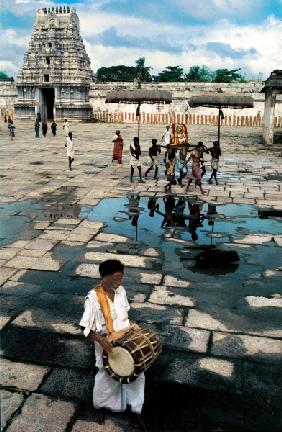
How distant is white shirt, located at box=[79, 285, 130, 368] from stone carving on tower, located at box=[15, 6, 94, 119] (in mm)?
33849

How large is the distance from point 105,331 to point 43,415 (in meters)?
0.89

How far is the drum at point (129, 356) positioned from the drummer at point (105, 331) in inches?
3.3

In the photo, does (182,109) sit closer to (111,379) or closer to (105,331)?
(105,331)

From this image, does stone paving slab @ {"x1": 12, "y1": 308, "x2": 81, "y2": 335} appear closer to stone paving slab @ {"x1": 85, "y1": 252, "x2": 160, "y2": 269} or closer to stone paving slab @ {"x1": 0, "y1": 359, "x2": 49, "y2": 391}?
stone paving slab @ {"x1": 0, "y1": 359, "x2": 49, "y2": 391}

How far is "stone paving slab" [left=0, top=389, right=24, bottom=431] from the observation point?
350cm

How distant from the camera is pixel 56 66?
3534 centimetres

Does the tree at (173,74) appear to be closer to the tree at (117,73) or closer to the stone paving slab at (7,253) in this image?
the tree at (117,73)

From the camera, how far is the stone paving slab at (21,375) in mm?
3916

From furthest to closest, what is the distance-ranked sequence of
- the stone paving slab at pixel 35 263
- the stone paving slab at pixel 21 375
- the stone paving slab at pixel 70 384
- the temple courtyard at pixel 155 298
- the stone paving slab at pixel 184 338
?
the stone paving slab at pixel 35 263
the stone paving slab at pixel 184 338
the stone paving slab at pixel 21 375
the stone paving slab at pixel 70 384
the temple courtyard at pixel 155 298

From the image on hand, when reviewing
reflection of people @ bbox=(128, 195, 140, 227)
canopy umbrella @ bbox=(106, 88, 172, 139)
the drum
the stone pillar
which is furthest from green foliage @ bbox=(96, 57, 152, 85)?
the drum

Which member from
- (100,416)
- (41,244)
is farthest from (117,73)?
(100,416)

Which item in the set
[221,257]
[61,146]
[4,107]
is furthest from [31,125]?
[221,257]

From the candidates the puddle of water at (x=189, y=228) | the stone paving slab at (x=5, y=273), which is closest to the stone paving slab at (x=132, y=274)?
the puddle of water at (x=189, y=228)

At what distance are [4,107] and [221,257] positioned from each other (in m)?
37.6
